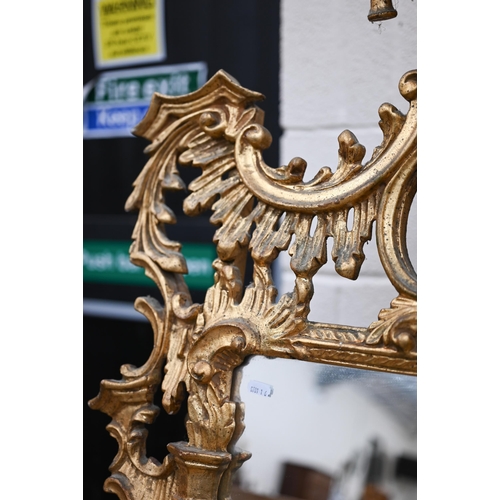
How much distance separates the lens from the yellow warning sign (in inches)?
54.8

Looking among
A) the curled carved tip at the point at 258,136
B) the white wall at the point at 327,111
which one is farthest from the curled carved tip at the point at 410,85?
the white wall at the point at 327,111

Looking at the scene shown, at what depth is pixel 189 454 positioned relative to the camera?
729mm

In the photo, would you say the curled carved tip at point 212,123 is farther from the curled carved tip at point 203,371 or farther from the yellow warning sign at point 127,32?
the yellow warning sign at point 127,32

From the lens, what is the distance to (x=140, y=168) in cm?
147

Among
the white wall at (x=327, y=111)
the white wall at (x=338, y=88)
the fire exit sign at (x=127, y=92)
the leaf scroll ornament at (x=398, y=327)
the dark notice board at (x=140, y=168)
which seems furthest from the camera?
the fire exit sign at (x=127, y=92)

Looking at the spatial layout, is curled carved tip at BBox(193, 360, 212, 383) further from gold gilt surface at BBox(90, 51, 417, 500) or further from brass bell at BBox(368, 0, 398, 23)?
brass bell at BBox(368, 0, 398, 23)

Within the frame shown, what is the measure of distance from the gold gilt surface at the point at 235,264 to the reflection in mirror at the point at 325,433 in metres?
0.02

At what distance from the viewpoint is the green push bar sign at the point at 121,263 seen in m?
1.37

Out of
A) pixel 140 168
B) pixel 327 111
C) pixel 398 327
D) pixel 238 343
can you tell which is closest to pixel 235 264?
pixel 238 343

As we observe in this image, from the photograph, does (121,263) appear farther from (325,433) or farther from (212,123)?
(325,433)

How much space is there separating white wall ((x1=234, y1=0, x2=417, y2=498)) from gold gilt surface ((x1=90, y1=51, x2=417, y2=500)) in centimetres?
3

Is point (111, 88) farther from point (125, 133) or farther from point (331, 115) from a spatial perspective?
point (331, 115)
